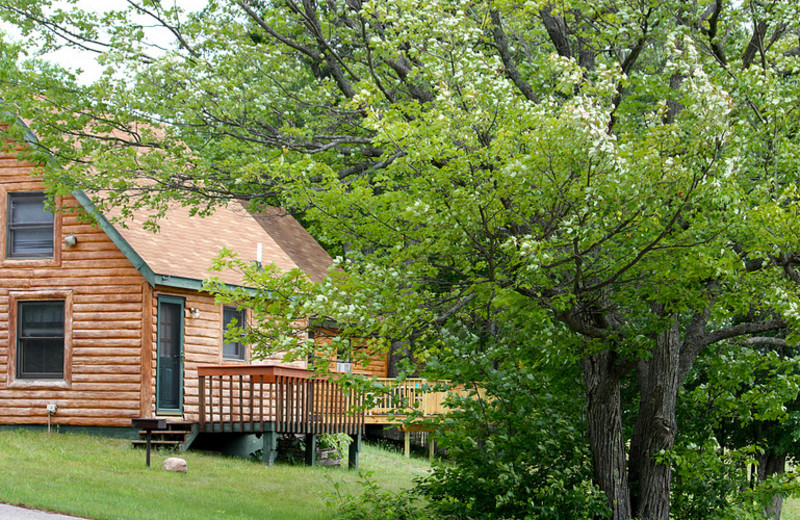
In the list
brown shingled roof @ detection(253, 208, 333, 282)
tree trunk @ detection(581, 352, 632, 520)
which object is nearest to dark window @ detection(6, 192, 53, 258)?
brown shingled roof @ detection(253, 208, 333, 282)

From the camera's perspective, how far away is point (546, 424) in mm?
10758

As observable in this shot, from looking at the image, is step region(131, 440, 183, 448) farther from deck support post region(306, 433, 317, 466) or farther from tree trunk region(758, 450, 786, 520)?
tree trunk region(758, 450, 786, 520)

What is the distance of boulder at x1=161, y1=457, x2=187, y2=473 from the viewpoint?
1387 centimetres

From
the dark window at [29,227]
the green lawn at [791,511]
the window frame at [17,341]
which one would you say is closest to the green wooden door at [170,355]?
the window frame at [17,341]

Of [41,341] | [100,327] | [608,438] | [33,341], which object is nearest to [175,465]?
[100,327]

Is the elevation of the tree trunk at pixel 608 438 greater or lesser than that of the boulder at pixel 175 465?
greater

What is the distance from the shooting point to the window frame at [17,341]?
1752 cm

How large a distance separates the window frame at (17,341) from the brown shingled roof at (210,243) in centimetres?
198

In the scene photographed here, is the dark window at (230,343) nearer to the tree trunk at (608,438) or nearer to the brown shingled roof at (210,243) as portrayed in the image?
the brown shingled roof at (210,243)

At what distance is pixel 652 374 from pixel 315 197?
4685 millimetres

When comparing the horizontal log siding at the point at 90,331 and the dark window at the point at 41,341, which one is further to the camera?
the dark window at the point at 41,341

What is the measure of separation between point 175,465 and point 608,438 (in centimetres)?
701

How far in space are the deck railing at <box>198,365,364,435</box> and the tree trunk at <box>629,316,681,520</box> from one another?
6.48m

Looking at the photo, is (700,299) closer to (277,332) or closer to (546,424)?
(546,424)
